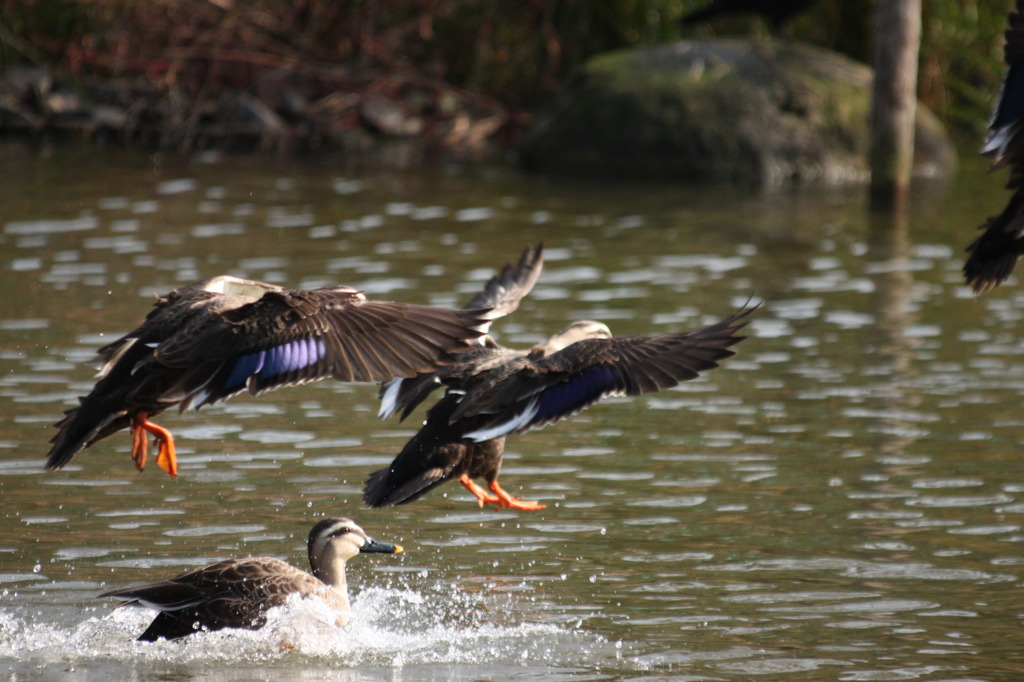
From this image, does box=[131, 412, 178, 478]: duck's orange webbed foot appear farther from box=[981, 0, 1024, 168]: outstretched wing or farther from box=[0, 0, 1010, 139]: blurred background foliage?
box=[0, 0, 1010, 139]: blurred background foliage

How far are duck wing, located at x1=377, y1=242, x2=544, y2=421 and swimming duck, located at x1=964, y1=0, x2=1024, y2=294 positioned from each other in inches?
79.6

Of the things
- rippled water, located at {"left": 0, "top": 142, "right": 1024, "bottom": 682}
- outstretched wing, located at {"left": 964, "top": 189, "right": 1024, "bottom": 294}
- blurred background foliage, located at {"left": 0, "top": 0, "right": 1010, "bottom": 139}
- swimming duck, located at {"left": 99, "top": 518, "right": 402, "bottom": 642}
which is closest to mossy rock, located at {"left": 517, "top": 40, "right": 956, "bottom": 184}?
blurred background foliage, located at {"left": 0, "top": 0, "right": 1010, "bottom": 139}

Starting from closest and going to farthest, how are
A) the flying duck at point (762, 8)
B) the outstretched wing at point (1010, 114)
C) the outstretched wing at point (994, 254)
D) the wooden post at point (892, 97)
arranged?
the outstretched wing at point (1010, 114) < the outstretched wing at point (994, 254) < the wooden post at point (892, 97) < the flying duck at point (762, 8)

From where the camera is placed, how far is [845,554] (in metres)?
6.14

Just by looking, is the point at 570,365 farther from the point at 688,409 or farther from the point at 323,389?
the point at 323,389

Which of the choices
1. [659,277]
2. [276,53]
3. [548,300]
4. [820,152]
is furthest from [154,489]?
[276,53]

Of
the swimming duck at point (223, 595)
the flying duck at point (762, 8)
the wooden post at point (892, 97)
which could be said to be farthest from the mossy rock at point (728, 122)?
the swimming duck at point (223, 595)

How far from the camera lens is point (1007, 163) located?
20.0 feet

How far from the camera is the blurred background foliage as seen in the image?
19375mm

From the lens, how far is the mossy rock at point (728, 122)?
17094mm

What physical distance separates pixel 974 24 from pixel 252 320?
15.3 m

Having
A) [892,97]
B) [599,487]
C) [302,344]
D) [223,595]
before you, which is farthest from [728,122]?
[223,595]

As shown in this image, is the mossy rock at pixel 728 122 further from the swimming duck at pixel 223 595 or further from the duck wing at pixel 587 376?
the swimming duck at pixel 223 595

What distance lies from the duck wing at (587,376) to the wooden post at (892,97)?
8.99 meters
